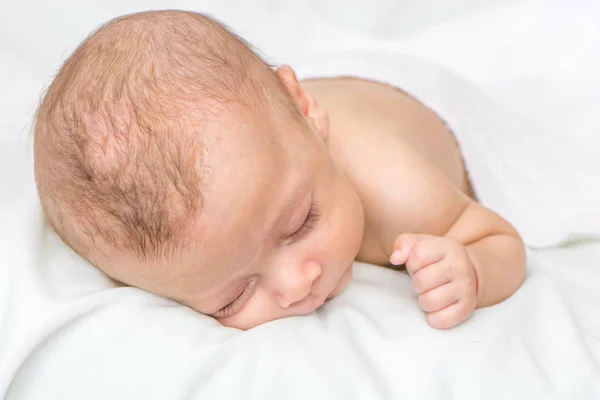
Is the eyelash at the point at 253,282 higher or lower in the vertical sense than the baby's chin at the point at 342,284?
higher

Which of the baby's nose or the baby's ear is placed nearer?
the baby's nose

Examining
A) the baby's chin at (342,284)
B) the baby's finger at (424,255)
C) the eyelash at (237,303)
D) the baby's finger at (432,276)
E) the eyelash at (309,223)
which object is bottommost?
the baby's chin at (342,284)

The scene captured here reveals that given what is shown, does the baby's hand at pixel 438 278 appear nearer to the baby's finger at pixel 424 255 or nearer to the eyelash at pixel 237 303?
the baby's finger at pixel 424 255

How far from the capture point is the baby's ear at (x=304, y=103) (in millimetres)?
1074

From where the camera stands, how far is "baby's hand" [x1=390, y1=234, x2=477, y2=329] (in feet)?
3.10

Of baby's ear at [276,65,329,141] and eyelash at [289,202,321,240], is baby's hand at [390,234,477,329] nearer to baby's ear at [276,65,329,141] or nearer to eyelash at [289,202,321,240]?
eyelash at [289,202,321,240]

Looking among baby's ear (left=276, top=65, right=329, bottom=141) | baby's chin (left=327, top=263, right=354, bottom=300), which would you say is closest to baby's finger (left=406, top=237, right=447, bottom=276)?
baby's chin (left=327, top=263, right=354, bottom=300)

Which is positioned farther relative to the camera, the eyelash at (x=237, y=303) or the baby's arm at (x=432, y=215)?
the baby's arm at (x=432, y=215)

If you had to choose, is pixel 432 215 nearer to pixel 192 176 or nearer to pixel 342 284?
pixel 342 284

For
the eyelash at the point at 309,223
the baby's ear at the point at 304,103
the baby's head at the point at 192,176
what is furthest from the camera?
the baby's ear at the point at 304,103

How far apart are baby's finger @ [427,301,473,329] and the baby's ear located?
35 cm

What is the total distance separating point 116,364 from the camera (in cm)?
86

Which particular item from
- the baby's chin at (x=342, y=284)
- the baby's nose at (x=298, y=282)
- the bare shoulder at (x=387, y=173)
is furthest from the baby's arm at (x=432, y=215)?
the baby's nose at (x=298, y=282)

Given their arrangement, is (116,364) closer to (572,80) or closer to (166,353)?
(166,353)
